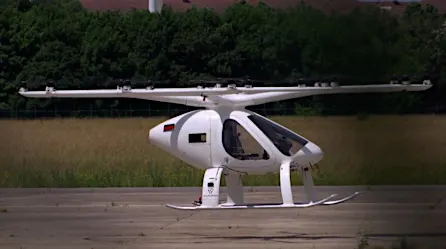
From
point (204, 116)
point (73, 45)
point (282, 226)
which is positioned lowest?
point (282, 226)

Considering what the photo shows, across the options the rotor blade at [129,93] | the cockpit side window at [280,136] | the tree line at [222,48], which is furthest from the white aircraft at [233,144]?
the tree line at [222,48]

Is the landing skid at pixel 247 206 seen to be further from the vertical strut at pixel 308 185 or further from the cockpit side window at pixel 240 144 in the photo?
the cockpit side window at pixel 240 144

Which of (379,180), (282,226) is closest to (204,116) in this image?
(282,226)

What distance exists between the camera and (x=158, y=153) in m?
26.8

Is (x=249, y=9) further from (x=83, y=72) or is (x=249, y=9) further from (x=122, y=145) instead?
(x=122, y=145)

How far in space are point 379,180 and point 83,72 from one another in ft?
23.7

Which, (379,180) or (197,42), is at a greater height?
(197,42)

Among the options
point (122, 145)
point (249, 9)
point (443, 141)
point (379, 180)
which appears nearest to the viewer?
point (379, 180)

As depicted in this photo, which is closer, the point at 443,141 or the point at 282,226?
the point at 443,141

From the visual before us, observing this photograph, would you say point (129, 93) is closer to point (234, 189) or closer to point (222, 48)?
point (234, 189)

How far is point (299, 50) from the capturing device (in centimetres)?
Answer: 403

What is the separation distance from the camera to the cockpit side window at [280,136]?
44.3 feet

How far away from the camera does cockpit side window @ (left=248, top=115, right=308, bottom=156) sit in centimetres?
1351

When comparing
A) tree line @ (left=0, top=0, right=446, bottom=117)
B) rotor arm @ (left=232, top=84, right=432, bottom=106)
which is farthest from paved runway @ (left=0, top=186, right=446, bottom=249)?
tree line @ (left=0, top=0, right=446, bottom=117)
